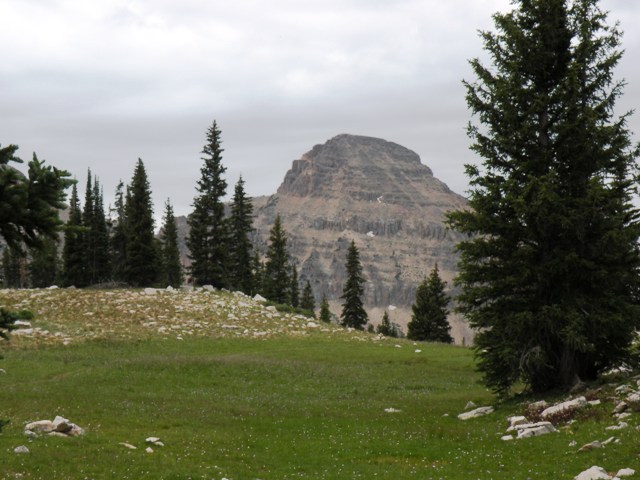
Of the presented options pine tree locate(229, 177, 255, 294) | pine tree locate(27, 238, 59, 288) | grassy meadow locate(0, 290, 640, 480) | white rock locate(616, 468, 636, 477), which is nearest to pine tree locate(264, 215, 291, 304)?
pine tree locate(229, 177, 255, 294)

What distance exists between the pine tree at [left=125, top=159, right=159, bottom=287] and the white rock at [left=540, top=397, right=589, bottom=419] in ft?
213

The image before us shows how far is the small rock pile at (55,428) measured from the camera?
19.3m

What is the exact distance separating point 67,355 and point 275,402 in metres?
17.7

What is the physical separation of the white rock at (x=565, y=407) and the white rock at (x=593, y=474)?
7.11 m

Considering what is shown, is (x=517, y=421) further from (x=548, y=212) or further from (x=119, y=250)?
(x=119, y=250)

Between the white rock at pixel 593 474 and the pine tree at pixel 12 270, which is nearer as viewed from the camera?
the white rock at pixel 593 474

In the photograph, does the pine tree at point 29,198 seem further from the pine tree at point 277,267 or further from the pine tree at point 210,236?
the pine tree at point 277,267

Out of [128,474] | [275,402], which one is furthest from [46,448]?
[275,402]

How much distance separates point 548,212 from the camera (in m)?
24.0

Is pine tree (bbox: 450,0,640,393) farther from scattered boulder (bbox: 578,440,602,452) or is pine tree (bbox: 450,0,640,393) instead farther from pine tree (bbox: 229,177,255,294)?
pine tree (bbox: 229,177,255,294)

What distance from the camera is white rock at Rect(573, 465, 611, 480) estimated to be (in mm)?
13323

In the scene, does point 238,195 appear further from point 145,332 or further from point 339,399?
point 339,399

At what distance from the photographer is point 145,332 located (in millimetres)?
48281

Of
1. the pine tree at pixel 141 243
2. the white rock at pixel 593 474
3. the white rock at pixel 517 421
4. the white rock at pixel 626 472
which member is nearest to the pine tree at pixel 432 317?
the pine tree at pixel 141 243
